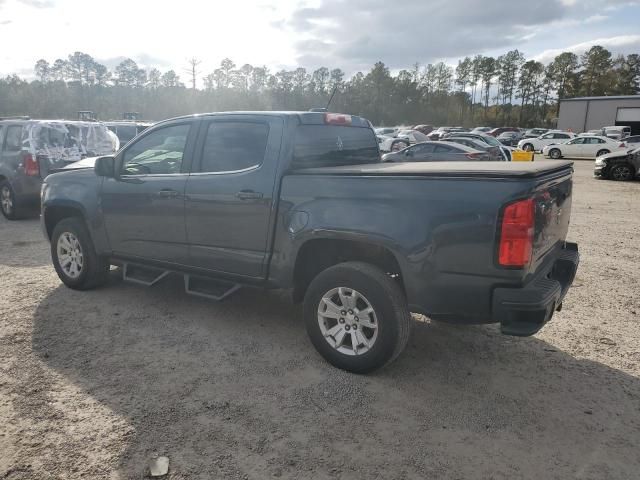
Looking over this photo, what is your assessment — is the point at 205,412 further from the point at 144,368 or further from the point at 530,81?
the point at 530,81

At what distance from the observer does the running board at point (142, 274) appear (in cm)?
479

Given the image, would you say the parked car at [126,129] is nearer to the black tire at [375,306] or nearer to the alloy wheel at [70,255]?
the alloy wheel at [70,255]

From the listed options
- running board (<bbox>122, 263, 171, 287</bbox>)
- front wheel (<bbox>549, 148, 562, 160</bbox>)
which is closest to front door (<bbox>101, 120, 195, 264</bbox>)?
running board (<bbox>122, 263, 171, 287</bbox>)

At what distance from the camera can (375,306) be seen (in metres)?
3.34

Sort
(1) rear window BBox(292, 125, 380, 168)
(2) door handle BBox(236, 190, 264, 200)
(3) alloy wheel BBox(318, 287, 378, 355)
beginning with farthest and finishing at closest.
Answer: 1. (1) rear window BBox(292, 125, 380, 168)
2. (2) door handle BBox(236, 190, 264, 200)
3. (3) alloy wheel BBox(318, 287, 378, 355)

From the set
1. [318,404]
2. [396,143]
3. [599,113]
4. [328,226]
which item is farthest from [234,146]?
[599,113]

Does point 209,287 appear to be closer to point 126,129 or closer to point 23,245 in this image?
point 23,245

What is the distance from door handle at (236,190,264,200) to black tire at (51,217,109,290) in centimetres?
214

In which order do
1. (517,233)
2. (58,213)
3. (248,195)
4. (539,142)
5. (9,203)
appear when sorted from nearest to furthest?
(517,233), (248,195), (58,213), (9,203), (539,142)

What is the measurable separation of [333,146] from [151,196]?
174cm

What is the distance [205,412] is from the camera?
3.10 metres

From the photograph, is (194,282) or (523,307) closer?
(523,307)

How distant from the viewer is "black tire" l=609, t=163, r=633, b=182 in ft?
57.2

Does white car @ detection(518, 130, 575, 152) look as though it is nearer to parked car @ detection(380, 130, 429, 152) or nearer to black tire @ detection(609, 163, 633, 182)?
parked car @ detection(380, 130, 429, 152)
